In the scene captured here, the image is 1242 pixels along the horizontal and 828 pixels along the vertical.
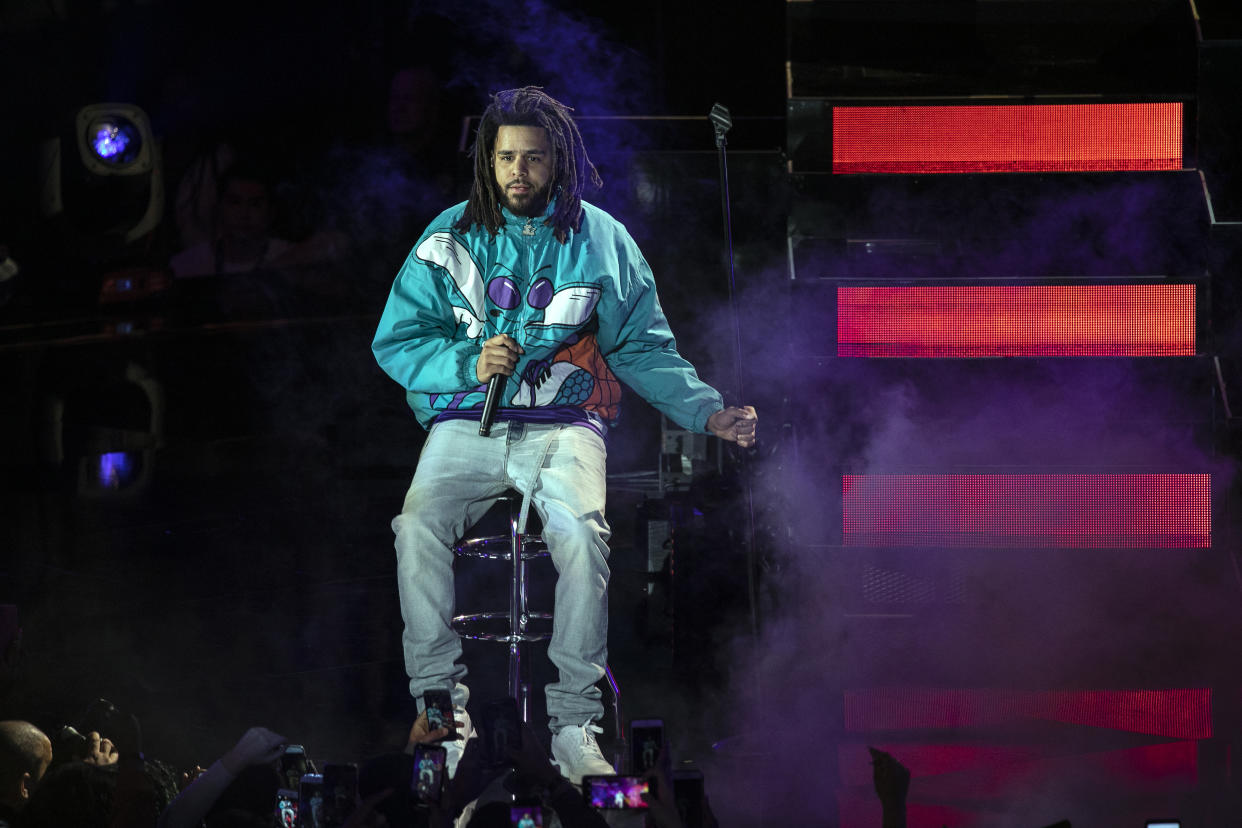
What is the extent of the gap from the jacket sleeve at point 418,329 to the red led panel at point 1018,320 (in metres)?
1.04

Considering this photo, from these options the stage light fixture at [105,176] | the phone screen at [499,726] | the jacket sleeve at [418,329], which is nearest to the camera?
the phone screen at [499,726]

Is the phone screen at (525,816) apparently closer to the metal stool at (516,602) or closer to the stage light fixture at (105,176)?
the metal stool at (516,602)

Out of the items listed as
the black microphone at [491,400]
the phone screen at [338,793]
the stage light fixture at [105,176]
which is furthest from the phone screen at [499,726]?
the stage light fixture at [105,176]

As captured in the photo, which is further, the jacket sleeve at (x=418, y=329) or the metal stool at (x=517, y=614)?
the jacket sleeve at (x=418, y=329)

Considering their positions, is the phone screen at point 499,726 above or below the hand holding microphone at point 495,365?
below

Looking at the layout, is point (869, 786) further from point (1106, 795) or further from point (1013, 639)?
point (1013, 639)

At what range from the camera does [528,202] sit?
9.87ft

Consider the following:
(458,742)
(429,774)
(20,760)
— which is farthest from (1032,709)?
(20,760)

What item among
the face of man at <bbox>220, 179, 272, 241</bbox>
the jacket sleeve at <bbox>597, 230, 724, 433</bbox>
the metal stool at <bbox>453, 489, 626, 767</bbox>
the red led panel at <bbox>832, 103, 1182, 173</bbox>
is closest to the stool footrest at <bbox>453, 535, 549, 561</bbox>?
the metal stool at <bbox>453, 489, 626, 767</bbox>

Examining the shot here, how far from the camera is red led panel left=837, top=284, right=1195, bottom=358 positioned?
3.35 metres

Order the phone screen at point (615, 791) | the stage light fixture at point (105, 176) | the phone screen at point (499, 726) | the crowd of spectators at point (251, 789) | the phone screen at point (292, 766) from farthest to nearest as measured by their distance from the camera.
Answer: the stage light fixture at point (105, 176) < the phone screen at point (499, 726) < the phone screen at point (292, 766) < the phone screen at point (615, 791) < the crowd of spectators at point (251, 789)

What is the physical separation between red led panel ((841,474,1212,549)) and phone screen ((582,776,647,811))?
1495mm

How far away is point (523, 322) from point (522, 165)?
361 mm

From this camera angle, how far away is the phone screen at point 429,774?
207 cm
